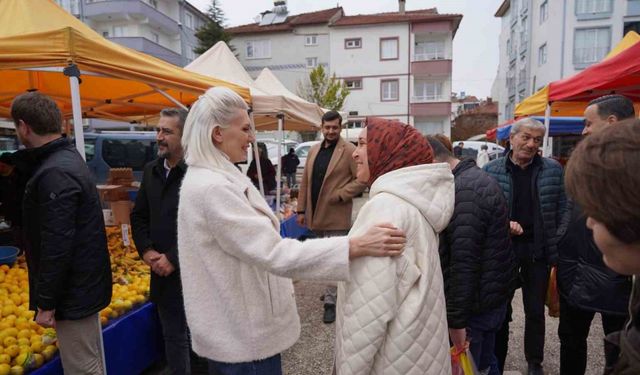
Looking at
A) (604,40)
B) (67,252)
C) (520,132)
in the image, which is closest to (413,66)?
(604,40)

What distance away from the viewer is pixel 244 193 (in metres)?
1.51

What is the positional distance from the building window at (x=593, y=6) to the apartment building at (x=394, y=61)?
7.32 m

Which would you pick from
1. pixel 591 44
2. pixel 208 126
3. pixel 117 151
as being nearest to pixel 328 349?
pixel 208 126

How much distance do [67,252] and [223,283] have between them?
937mm

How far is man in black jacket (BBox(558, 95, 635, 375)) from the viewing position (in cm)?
223

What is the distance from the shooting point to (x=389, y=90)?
2966 centimetres

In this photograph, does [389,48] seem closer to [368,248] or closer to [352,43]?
[352,43]

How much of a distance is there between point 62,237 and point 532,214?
9.65 feet

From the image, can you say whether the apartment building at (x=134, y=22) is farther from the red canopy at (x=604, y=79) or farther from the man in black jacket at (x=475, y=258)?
the man in black jacket at (x=475, y=258)

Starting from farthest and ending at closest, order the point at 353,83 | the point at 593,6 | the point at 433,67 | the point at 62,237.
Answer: the point at 353,83, the point at 433,67, the point at 593,6, the point at 62,237

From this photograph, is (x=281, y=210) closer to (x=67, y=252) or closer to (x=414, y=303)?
(x=67, y=252)

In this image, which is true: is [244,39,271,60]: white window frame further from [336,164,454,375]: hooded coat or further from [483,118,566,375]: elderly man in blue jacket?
[336,164,454,375]: hooded coat

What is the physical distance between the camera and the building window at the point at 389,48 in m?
29.6

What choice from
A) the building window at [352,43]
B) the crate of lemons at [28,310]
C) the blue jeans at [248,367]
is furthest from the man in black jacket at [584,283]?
the building window at [352,43]
